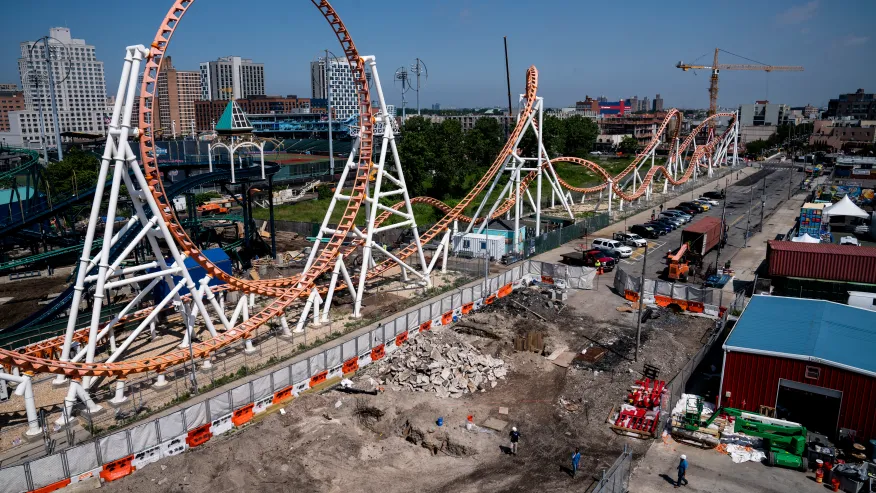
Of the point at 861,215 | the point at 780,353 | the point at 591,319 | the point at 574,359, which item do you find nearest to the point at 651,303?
the point at 591,319

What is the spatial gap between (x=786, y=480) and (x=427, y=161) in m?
58.8

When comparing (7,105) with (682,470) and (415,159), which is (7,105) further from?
(682,470)

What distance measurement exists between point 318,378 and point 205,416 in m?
4.73

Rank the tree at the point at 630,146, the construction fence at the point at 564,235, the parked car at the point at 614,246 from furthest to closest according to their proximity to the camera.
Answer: the tree at the point at 630,146 < the construction fence at the point at 564,235 < the parked car at the point at 614,246

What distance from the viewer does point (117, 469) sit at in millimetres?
17531

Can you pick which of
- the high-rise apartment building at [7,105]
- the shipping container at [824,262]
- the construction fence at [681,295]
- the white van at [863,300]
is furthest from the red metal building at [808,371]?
the high-rise apartment building at [7,105]

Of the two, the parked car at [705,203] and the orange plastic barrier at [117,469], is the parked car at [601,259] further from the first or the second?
the orange plastic barrier at [117,469]

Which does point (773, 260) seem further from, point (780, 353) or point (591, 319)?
point (780, 353)

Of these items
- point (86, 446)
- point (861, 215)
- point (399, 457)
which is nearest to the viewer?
point (86, 446)

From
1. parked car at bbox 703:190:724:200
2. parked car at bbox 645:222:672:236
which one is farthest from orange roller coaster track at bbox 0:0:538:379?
parked car at bbox 703:190:724:200

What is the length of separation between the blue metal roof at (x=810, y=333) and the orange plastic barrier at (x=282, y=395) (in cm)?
1557

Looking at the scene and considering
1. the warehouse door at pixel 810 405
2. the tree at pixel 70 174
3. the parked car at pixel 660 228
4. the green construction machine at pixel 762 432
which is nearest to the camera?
the green construction machine at pixel 762 432

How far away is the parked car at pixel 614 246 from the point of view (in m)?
43.0

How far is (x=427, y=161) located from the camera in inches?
2857
